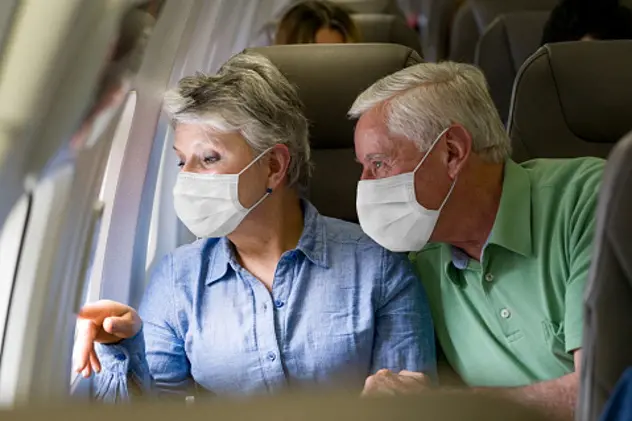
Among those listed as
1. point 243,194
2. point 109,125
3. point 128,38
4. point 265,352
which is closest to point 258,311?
point 265,352

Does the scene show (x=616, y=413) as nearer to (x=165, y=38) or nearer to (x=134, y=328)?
(x=134, y=328)

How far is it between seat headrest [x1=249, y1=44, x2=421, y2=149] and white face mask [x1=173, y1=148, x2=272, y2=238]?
0.29m

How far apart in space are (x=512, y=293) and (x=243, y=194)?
539 millimetres

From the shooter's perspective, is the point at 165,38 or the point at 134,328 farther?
the point at 165,38

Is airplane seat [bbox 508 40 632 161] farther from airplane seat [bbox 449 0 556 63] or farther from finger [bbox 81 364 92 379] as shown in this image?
airplane seat [bbox 449 0 556 63]

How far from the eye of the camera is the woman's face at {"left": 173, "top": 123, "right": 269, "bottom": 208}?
69.8 inches

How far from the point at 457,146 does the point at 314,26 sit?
5.70 feet

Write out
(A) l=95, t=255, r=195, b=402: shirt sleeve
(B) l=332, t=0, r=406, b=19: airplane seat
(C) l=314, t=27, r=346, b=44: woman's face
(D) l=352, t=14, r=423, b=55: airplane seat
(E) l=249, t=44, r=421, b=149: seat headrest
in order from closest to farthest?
(A) l=95, t=255, r=195, b=402: shirt sleeve
(E) l=249, t=44, r=421, b=149: seat headrest
(C) l=314, t=27, r=346, b=44: woman's face
(D) l=352, t=14, r=423, b=55: airplane seat
(B) l=332, t=0, r=406, b=19: airplane seat

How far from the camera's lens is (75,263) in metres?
1.49

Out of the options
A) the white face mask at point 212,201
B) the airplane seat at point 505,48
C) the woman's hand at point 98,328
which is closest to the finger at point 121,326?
the woman's hand at point 98,328

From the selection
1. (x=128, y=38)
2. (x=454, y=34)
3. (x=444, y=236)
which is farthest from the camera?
(x=454, y=34)

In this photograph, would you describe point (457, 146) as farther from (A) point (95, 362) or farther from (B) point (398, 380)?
(A) point (95, 362)

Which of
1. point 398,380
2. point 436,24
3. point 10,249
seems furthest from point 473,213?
point 436,24

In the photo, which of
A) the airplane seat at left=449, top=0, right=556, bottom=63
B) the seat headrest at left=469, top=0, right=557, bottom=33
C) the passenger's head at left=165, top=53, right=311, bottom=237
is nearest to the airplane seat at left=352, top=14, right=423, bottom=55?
the airplane seat at left=449, top=0, right=556, bottom=63
